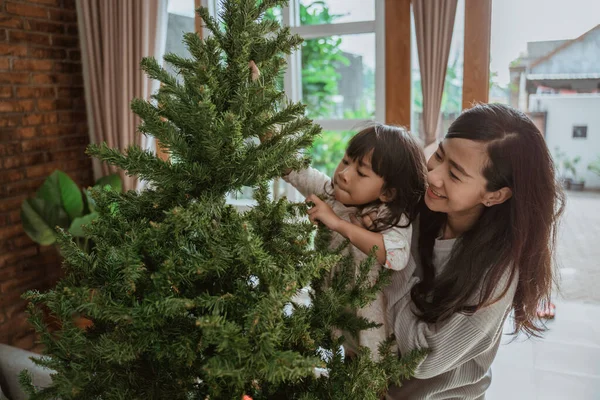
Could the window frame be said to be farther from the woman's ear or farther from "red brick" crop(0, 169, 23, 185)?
the woman's ear

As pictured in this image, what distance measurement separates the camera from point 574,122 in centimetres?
279

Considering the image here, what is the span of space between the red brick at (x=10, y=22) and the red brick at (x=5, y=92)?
35cm

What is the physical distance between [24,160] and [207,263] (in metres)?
2.80

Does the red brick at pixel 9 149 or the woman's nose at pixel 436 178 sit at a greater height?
the woman's nose at pixel 436 178

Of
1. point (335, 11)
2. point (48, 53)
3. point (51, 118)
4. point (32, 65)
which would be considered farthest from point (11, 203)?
point (335, 11)

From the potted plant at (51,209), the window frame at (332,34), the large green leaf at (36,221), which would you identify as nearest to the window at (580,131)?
the window frame at (332,34)

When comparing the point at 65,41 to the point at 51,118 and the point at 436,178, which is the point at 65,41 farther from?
the point at 436,178

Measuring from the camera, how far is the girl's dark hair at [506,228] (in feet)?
3.84

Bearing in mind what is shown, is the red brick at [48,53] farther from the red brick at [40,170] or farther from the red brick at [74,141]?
the red brick at [40,170]

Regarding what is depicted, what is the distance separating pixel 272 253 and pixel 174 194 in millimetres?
182

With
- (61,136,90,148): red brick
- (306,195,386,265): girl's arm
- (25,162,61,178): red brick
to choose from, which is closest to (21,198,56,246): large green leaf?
(25,162,61,178): red brick

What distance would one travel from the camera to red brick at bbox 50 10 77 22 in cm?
320

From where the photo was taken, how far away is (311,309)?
85 centimetres

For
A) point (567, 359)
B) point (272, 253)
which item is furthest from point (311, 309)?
point (567, 359)
